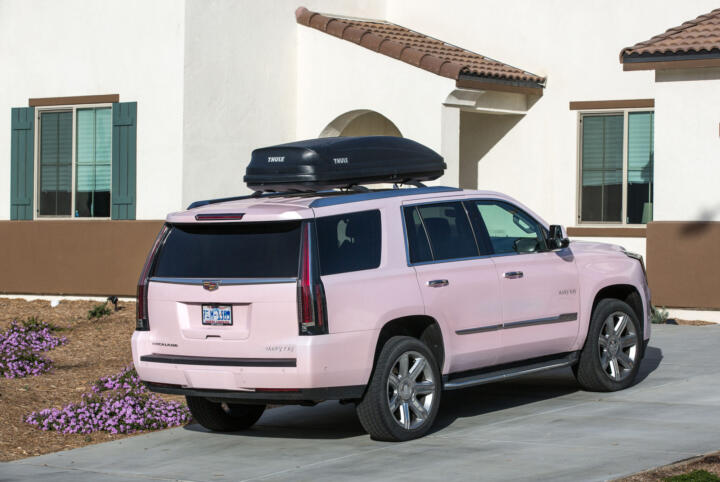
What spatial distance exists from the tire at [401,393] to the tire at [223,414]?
4.37 ft

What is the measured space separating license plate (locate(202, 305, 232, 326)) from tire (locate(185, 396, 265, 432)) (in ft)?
3.33

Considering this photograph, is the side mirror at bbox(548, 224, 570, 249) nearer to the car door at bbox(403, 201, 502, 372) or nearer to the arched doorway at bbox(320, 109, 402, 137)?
the car door at bbox(403, 201, 502, 372)

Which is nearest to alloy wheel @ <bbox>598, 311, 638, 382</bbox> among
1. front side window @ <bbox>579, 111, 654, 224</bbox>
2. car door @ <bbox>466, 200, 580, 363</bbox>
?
car door @ <bbox>466, 200, 580, 363</bbox>

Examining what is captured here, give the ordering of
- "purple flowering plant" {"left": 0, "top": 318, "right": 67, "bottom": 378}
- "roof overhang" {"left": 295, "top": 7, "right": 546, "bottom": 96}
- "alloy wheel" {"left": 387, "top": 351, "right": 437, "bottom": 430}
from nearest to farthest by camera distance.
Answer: "alloy wheel" {"left": 387, "top": 351, "right": 437, "bottom": 430}, "purple flowering plant" {"left": 0, "top": 318, "right": 67, "bottom": 378}, "roof overhang" {"left": 295, "top": 7, "right": 546, "bottom": 96}

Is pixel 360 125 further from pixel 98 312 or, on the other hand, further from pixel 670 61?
pixel 670 61

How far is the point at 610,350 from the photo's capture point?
1050 centimetres

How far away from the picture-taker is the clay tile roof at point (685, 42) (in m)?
15.5

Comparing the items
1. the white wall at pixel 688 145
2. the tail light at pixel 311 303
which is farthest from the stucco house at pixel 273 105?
the tail light at pixel 311 303

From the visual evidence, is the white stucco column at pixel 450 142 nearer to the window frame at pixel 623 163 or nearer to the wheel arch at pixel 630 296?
the window frame at pixel 623 163

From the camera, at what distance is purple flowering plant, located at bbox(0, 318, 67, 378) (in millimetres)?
12750

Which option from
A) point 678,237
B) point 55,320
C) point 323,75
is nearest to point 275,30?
point 323,75

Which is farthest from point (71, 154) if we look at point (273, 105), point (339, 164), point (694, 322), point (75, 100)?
point (339, 164)

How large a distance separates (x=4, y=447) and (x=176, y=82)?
9.38 meters

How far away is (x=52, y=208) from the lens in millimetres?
19328
